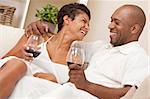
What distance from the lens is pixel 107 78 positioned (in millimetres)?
1744

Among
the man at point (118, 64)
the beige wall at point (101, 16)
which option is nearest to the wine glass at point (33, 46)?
the man at point (118, 64)

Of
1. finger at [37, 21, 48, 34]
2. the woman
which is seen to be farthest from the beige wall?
finger at [37, 21, 48, 34]

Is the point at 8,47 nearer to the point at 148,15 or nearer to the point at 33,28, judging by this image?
the point at 33,28

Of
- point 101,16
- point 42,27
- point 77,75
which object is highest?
point 101,16

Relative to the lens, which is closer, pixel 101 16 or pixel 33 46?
pixel 33 46

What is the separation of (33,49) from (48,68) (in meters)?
0.31

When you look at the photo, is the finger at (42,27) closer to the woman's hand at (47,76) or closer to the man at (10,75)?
the woman's hand at (47,76)

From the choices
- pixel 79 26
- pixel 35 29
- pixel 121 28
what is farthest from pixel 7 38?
pixel 121 28

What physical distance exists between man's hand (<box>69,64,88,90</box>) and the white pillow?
2.54ft

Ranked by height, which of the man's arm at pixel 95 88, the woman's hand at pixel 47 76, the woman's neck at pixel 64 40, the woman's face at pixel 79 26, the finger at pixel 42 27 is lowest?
the woman's hand at pixel 47 76

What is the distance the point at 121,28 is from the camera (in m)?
1.89

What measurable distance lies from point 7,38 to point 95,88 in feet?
2.80

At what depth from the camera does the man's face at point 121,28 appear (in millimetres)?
1886

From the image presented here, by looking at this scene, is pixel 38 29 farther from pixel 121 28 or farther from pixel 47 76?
pixel 121 28
